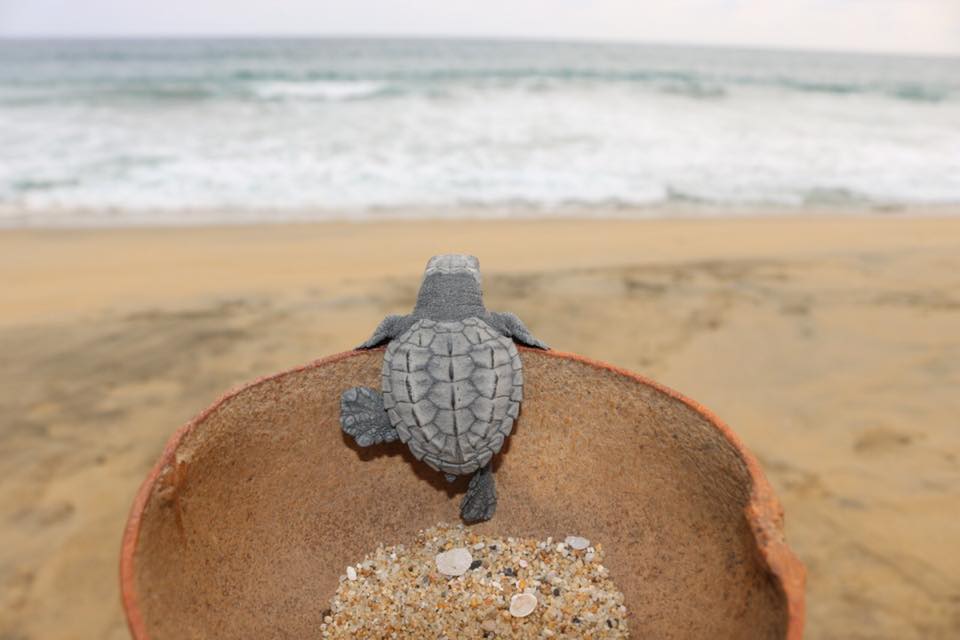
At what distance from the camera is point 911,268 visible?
17.4ft

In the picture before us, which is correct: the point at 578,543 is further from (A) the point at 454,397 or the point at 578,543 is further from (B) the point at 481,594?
(A) the point at 454,397

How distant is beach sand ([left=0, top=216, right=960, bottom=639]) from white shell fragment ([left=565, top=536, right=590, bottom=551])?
3.15ft

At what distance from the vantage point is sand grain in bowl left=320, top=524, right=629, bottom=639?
1.88 m

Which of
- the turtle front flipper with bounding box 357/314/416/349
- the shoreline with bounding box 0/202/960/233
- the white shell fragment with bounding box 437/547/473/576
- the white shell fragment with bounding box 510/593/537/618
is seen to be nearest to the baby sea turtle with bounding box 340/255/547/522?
the turtle front flipper with bounding box 357/314/416/349

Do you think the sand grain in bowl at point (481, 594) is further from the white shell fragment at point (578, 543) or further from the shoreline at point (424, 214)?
the shoreline at point (424, 214)

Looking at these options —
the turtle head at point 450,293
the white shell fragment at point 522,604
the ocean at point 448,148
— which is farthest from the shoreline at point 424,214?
the white shell fragment at point 522,604

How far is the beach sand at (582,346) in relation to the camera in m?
2.46

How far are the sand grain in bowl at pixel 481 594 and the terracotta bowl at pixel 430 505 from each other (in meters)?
0.06

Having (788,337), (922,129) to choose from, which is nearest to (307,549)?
(788,337)

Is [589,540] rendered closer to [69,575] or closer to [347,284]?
[69,575]

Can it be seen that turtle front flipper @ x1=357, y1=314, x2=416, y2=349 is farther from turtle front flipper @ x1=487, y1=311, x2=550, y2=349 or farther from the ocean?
the ocean

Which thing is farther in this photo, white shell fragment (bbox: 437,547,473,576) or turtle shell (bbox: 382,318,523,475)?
white shell fragment (bbox: 437,547,473,576)

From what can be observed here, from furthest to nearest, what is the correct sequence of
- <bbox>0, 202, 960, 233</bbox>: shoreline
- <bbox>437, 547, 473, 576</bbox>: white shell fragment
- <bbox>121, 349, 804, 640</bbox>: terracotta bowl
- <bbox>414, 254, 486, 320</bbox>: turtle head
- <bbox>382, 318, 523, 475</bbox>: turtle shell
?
<bbox>0, 202, 960, 233</bbox>: shoreline, <bbox>414, 254, 486, 320</bbox>: turtle head, <bbox>437, 547, 473, 576</bbox>: white shell fragment, <bbox>382, 318, 523, 475</bbox>: turtle shell, <bbox>121, 349, 804, 640</bbox>: terracotta bowl

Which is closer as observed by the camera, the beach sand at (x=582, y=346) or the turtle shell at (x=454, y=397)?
the turtle shell at (x=454, y=397)
